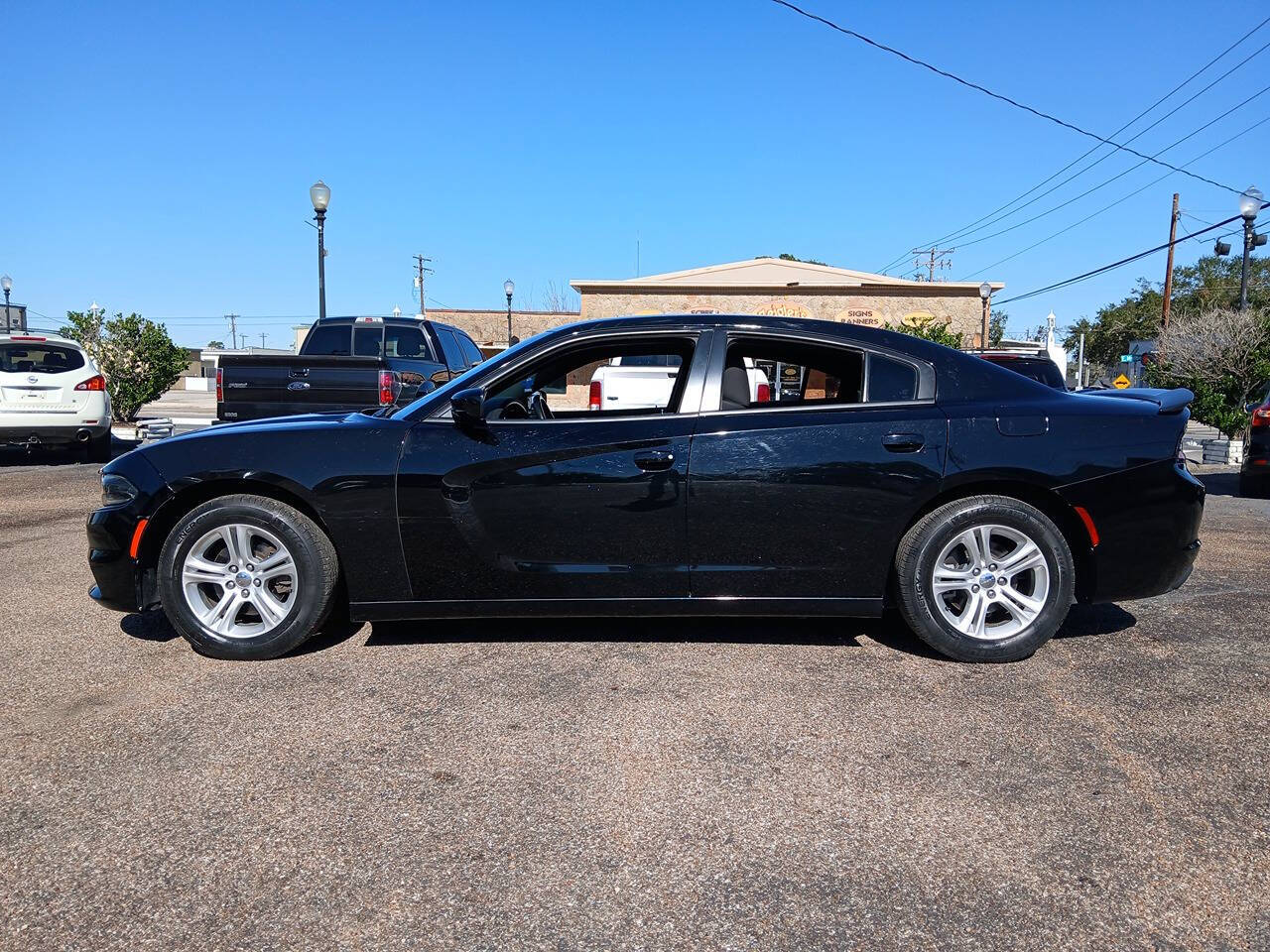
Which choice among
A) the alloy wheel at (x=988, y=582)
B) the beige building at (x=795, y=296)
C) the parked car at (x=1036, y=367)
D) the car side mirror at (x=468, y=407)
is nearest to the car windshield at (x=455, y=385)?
the car side mirror at (x=468, y=407)

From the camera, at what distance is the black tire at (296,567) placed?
436 centimetres

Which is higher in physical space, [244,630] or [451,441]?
[451,441]

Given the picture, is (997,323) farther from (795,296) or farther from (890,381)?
(890,381)

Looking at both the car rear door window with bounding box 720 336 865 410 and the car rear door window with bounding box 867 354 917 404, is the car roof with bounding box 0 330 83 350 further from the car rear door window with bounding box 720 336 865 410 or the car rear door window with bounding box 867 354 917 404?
the car rear door window with bounding box 867 354 917 404

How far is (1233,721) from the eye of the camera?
366 cm

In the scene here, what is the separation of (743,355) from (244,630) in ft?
8.80

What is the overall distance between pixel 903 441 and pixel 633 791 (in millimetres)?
2116

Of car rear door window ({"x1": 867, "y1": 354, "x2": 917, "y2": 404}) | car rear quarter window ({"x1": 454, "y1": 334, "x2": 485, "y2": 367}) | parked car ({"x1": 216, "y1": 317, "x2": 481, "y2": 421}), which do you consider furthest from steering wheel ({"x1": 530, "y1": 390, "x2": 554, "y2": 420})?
car rear quarter window ({"x1": 454, "y1": 334, "x2": 485, "y2": 367})

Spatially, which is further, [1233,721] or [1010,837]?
[1233,721]

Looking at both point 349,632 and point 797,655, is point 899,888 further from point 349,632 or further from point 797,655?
point 349,632

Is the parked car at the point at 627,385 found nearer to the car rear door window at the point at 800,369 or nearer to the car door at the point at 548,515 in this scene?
the car rear door window at the point at 800,369

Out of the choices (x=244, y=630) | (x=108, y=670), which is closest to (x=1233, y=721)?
(x=244, y=630)

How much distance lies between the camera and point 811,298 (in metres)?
33.7

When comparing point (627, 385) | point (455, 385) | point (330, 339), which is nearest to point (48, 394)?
point (330, 339)
